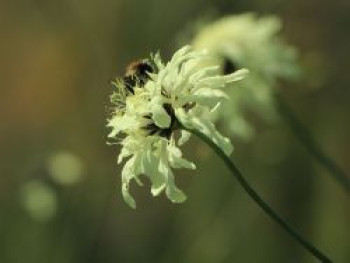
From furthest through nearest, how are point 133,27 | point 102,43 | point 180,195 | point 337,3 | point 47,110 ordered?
point 47,110
point 102,43
point 337,3
point 133,27
point 180,195

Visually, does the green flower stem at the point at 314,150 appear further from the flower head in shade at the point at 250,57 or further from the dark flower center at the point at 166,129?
the dark flower center at the point at 166,129

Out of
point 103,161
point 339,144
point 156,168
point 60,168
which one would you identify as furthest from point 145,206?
point 156,168

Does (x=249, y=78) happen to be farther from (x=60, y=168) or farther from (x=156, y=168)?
(x=156, y=168)

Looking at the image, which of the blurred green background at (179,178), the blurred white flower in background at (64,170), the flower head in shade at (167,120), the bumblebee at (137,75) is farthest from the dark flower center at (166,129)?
the blurred white flower in background at (64,170)

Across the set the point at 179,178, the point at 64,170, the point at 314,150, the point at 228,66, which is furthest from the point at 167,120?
the point at 179,178

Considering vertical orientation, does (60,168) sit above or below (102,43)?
below

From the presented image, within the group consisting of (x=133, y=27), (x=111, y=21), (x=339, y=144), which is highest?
(x=111, y=21)

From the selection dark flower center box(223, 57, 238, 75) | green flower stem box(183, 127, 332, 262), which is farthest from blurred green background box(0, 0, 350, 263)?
green flower stem box(183, 127, 332, 262)

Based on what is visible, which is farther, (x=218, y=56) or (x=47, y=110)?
(x=47, y=110)
